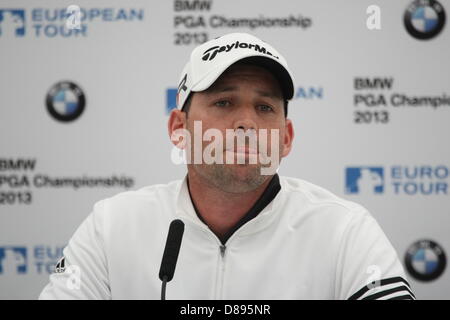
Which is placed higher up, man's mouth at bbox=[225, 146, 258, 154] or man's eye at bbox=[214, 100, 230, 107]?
man's eye at bbox=[214, 100, 230, 107]

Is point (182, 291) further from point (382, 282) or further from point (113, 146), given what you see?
point (113, 146)

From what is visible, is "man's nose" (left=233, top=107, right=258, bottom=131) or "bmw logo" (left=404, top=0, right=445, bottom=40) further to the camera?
"bmw logo" (left=404, top=0, right=445, bottom=40)

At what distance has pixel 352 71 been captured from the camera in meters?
1.93

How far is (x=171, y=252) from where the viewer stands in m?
0.68

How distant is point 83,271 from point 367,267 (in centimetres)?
61

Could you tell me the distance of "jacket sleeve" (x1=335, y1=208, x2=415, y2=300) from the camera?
0.77 m

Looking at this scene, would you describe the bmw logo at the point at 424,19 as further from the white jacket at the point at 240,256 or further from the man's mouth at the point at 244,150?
the man's mouth at the point at 244,150

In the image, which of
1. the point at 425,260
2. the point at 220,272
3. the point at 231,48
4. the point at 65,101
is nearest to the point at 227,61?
the point at 231,48

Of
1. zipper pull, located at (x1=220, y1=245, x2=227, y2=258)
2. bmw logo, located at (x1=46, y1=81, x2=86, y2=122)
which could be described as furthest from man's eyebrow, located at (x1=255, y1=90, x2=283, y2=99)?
bmw logo, located at (x1=46, y1=81, x2=86, y2=122)

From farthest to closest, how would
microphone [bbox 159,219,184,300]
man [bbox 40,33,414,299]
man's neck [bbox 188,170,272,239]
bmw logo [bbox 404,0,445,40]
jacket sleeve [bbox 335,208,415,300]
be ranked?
bmw logo [bbox 404,0,445,40], man's neck [bbox 188,170,272,239], man [bbox 40,33,414,299], jacket sleeve [bbox 335,208,415,300], microphone [bbox 159,219,184,300]

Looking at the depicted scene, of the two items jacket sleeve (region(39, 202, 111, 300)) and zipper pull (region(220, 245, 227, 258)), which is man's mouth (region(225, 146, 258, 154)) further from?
jacket sleeve (region(39, 202, 111, 300))

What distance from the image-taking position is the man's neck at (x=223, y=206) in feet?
3.20

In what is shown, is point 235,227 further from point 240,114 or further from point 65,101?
point 65,101

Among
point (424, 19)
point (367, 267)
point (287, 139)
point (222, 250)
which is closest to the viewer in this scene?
point (367, 267)
